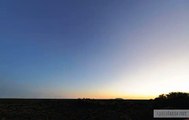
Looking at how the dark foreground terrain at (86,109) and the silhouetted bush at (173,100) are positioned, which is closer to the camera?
the dark foreground terrain at (86,109)

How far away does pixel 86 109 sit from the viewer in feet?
79.9

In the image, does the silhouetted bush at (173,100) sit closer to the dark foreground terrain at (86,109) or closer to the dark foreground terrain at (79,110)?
the dark foreground terrain at (86,109)

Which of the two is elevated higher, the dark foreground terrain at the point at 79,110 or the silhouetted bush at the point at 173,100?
the silhouetted bush at the point at 173,100

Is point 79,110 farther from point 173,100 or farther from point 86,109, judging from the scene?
point 173,100

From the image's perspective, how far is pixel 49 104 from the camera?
26.2m

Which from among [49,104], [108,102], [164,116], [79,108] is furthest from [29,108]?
[164,116]

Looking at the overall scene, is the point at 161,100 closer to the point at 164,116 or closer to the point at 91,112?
the point at 164,116

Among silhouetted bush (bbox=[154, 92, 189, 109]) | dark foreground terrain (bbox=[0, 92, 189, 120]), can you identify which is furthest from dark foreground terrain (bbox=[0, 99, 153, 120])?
silhouetted bush (bbox=[154, 92, 189, 109])

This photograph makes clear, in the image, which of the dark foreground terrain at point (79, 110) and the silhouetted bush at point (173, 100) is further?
the silhouetted bush at point (173, 100)

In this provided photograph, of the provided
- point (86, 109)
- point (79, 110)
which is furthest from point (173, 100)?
point (79, 110)

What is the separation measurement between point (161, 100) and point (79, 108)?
669 cm

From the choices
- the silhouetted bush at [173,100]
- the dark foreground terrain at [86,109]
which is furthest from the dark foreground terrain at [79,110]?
the silhouetted bush at [173,100]

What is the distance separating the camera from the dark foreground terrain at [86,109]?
853 inches

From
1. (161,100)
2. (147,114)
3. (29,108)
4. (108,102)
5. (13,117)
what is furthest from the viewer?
(108,102)
